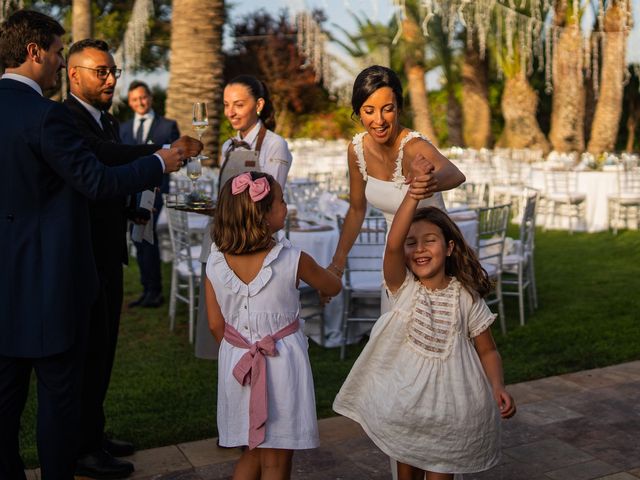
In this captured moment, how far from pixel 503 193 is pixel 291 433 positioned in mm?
12046

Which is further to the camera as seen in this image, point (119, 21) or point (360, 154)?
point (119, 21)

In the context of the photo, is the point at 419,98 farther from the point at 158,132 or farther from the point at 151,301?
the point at 151,301

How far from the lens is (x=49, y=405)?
3.12 meters

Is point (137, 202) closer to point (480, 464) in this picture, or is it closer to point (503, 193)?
point (480, 464)

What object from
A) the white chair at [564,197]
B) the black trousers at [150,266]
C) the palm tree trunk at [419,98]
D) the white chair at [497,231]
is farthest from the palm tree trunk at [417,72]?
the white chair at [497,231]

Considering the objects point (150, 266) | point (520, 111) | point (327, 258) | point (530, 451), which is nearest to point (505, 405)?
point (530, 451)

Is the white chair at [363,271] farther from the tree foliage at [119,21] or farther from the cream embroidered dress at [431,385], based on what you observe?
the tree foliage at [119,21]

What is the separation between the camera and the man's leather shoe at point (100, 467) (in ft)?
12.6

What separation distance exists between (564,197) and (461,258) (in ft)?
34.6

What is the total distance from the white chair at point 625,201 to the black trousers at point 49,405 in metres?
10.9

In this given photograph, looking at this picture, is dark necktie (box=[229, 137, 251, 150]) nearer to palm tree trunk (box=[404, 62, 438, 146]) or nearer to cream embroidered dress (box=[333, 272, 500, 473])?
cream embroidered dress (box=[333, 272, 500, 473])

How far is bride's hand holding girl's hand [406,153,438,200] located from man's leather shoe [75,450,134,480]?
2.04 m

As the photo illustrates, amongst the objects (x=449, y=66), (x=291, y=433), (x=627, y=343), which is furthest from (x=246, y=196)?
(x=449, y=66)

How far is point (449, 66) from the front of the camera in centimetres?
2708
